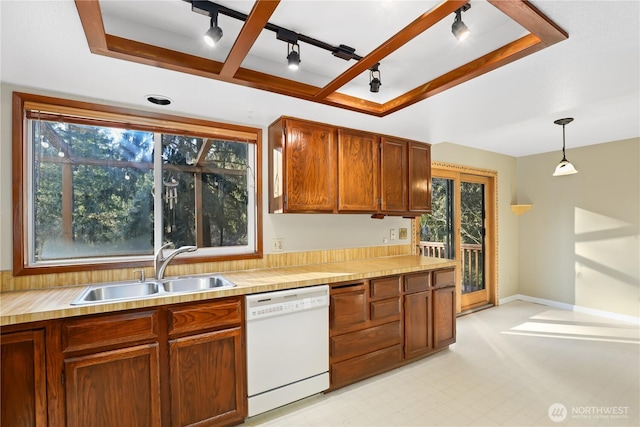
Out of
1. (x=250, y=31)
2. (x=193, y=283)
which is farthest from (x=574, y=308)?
(x=250, y=31)

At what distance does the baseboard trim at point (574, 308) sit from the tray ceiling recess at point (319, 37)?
4187 millimetres

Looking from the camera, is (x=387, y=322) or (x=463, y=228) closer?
(x=387, y=322)

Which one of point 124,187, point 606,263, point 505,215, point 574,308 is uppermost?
point 124,187

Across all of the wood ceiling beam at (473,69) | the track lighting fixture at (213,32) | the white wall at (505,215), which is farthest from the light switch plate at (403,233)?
the track lighting fixture at (213,32)

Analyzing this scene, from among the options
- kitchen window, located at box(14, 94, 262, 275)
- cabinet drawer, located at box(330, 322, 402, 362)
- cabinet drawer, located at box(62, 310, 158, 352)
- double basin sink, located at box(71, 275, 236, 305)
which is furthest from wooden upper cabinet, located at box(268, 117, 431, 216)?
cabinet drawer, located at box(62, 310, 158, 352)

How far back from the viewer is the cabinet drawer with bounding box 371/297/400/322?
2547mm

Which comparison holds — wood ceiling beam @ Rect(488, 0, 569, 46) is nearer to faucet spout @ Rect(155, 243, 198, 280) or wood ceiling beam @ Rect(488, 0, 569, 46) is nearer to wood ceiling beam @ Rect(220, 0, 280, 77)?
wood ceiling beam @ Rect(220, 0, 280, 77)

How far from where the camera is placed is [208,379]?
1904 mm

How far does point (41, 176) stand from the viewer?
6.67 feet

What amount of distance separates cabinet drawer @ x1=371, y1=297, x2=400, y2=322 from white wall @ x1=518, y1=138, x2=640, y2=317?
11.0ft

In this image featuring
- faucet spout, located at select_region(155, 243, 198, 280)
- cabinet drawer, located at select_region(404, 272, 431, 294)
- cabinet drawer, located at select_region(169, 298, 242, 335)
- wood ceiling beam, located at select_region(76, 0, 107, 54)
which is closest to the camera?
wood ceiling beam, located at select_region(76, 0, 107, 54)

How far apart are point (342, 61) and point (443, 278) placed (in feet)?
7.47

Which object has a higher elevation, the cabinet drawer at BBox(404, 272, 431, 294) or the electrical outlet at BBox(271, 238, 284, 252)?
the electrical outlet at BBox(271, 238, 284, 252)

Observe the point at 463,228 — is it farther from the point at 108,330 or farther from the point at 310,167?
the point at 108,330
